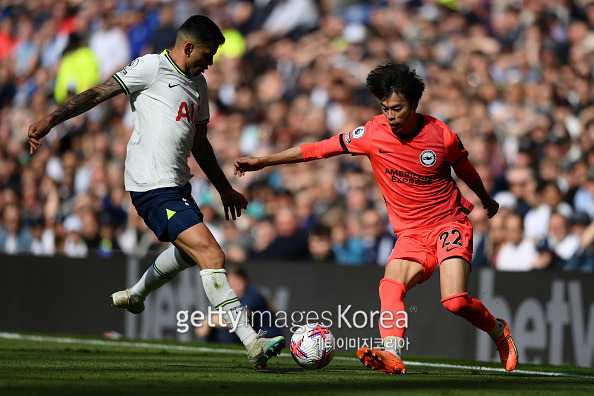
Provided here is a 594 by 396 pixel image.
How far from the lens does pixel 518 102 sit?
1202cm

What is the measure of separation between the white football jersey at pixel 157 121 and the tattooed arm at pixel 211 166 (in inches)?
12.4

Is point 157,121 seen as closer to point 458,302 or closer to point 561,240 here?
point 458,302

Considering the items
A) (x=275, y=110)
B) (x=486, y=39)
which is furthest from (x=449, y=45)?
(x=275, y=110)

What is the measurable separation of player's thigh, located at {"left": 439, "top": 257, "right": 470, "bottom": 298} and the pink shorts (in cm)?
5

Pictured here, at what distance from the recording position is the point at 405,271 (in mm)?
6367

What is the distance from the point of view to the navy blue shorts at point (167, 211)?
6.16 m

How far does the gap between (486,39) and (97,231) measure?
592 centimetres

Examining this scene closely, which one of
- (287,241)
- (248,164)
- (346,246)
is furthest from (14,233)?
(248,164)

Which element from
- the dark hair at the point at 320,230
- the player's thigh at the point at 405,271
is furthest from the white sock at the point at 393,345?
the dark hair at the point at 320,230

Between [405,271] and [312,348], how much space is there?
0.82 m

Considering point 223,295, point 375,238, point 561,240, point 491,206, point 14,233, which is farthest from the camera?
point 14,233

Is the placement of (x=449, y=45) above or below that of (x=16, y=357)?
above

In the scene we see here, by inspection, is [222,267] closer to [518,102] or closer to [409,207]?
[409,207]

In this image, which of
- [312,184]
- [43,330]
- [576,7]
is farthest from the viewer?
[576,7]
